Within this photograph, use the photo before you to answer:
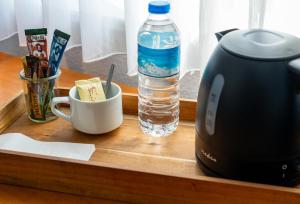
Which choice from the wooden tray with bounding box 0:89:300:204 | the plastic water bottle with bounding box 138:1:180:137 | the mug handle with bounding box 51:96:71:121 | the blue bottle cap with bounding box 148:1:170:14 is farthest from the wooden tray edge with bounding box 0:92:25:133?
the blue bottle cap with bounding box 148:1:170:14

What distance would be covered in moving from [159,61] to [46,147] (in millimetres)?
271

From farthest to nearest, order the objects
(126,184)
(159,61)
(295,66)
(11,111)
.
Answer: (11,111) < (159,61) < (126,184) < (295,66)

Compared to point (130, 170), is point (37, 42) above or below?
above

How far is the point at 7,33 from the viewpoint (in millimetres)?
1325

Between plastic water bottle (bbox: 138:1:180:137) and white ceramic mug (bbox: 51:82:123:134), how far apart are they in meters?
0.07

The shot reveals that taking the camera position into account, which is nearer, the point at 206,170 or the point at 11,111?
the point at 206,170

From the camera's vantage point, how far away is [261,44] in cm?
66

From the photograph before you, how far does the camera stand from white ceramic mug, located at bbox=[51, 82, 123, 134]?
2.84 ft

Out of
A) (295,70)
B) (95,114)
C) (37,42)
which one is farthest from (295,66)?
(37,42)

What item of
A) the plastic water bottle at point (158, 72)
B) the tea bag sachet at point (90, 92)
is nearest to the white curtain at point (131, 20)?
the plastic water bottle at point (158, 72)

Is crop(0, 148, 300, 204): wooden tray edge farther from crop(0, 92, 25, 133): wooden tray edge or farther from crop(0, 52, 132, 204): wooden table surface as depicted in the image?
crop(0, 92, 25, 133): wooden tray edge

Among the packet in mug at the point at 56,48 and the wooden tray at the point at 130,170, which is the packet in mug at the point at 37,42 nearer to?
the packet in mug at the point at 56,48

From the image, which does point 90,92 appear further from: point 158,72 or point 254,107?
point 254,107

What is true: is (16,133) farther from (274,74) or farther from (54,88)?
(274,74)
